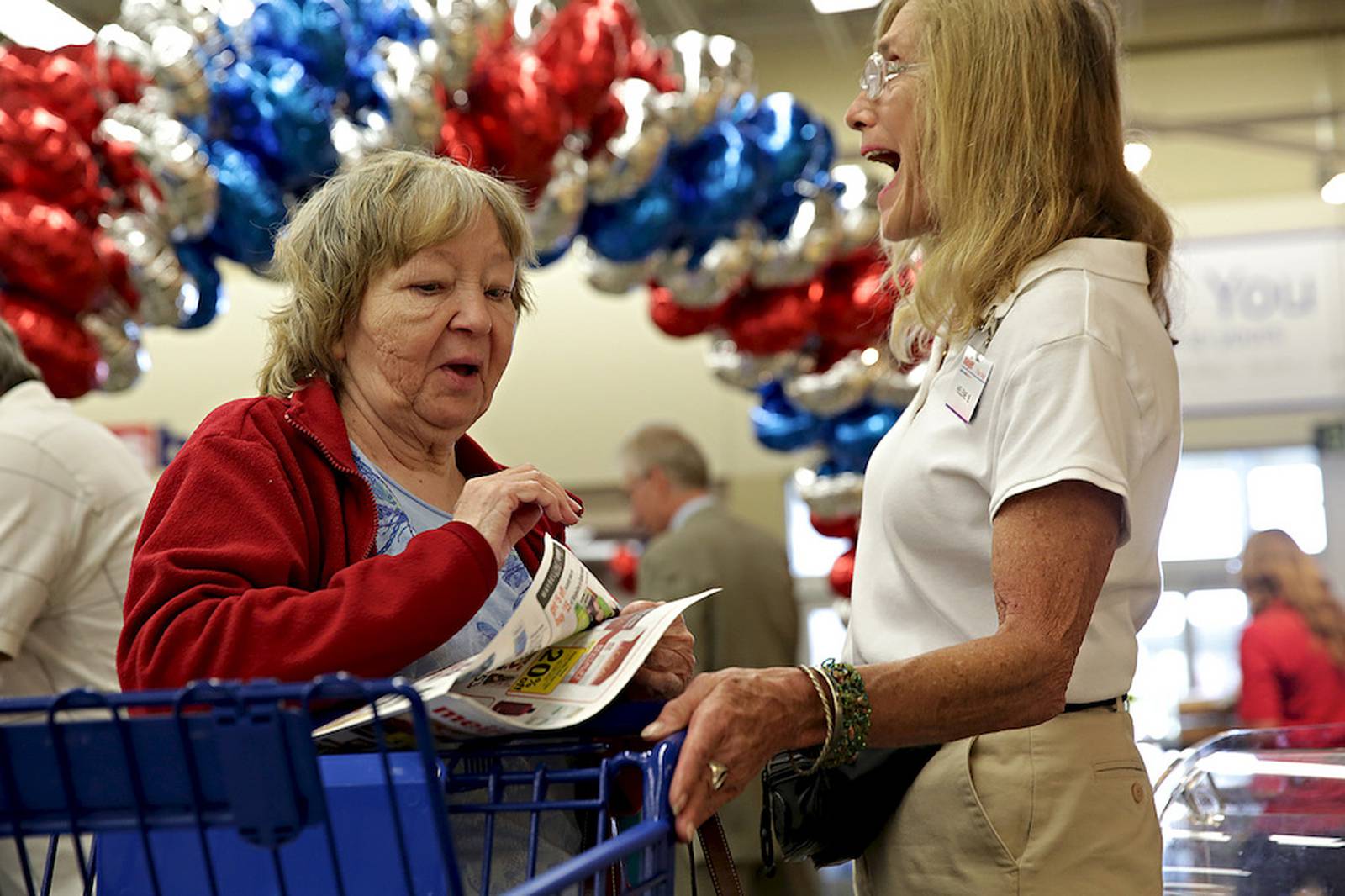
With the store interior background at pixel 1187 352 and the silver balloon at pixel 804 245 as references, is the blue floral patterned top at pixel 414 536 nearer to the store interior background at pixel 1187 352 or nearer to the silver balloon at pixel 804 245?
the silver balloon at pixel 804 245

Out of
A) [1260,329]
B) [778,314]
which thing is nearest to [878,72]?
[778,314]

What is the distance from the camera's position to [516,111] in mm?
3842

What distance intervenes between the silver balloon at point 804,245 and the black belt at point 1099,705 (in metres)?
3.46

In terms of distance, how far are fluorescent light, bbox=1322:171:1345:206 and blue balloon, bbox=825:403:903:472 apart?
6058mm

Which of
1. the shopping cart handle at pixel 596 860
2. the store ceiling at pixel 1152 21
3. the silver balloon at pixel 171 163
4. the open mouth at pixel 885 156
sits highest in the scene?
the store ceiling at pixel 1152 21

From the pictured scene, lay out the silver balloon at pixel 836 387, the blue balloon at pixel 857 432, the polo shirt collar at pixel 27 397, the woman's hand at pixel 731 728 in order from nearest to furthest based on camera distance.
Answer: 1. the woman's hand at pixel 731 728
2. the polo shirt collar at pixel 27 397
3. the silver balloon at pixel 836 387
4. the blue balloon at pixel 857 432

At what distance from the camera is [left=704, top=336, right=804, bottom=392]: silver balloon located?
5367 millimetres

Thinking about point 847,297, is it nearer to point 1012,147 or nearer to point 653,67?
point 653,67

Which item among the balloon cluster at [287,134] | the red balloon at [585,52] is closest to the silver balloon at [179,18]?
the balloon cluster at [287,134]

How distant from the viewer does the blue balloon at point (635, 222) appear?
432 cm

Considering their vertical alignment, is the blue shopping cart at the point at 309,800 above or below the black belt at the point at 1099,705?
above

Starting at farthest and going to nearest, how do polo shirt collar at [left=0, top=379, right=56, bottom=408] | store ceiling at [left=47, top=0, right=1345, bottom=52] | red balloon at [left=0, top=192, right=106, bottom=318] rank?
store ceiling at [left=47, top=0, right=1345, bottom=52] → red balloon at [left=0, top=192, right=106, bottom=318] → polo shirt collar at [left=0, top=379, right=56, bottom=408]

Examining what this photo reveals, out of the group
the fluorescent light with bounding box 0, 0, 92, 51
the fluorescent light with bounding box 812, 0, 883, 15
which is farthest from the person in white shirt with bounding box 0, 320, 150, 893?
the fluorescent light with bounding box 812, 0, 883, 15

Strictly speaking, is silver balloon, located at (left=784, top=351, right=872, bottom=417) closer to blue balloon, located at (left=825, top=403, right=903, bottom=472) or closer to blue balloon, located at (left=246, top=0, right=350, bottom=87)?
blue balloon, located at (left=825, top=403, right=903, bottom=472)
